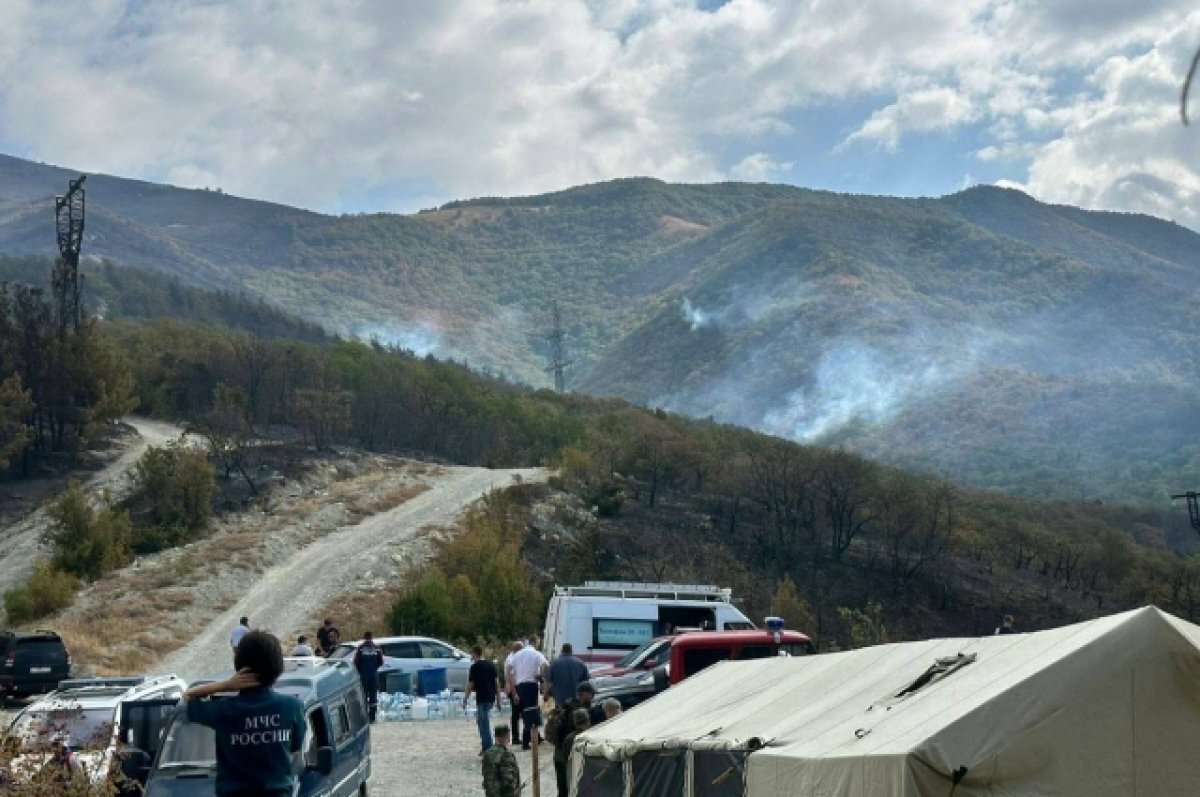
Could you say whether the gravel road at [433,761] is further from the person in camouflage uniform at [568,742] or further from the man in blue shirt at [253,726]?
the man in blue shirt at [253,726]

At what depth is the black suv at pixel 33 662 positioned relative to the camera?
105 ft

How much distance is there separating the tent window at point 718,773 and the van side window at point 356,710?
4016 millimetres

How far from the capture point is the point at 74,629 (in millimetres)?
40969

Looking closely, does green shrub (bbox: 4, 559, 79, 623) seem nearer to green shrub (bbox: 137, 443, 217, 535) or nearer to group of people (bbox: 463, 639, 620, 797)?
green shrub (bbox: 137, 443, 217, 535)

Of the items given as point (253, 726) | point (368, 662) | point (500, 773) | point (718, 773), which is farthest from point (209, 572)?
point (253, 726)

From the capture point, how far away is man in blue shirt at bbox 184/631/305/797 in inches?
287

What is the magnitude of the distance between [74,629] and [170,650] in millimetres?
2465

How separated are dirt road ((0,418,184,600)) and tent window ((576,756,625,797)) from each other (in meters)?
35.5

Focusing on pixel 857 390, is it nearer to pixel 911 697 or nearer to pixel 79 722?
pixel 79 722

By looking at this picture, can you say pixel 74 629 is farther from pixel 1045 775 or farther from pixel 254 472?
pixel 1045 775

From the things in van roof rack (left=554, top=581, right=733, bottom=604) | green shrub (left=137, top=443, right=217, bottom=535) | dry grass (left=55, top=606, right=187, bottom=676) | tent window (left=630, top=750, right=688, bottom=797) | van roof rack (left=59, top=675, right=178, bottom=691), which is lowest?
dry grass (left=55, top=606, right=187, bottom=676)

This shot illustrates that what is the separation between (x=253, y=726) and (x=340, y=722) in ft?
25.7

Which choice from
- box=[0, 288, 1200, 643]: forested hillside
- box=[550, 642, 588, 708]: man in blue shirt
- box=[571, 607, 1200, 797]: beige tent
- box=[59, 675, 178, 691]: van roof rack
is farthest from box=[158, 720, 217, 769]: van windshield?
box=[0, 288, 1200, 643]: forested hillside

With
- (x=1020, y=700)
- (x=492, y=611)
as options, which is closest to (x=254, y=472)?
(x=492, y=611)
